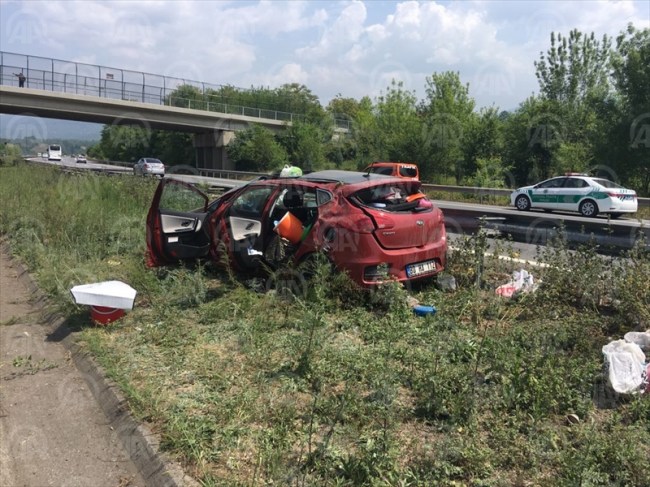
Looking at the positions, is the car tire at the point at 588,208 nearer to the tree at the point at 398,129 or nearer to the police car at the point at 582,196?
the police car at the point at 582,196

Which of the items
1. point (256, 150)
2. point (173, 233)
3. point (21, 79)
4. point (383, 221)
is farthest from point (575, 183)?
point (256, 150)

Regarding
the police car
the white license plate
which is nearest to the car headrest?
the white license plate

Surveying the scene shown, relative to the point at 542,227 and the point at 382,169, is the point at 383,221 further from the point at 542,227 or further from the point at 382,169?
the point at 382,169

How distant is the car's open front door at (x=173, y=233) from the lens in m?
7.38

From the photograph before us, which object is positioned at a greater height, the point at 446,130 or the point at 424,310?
the point at 446,130

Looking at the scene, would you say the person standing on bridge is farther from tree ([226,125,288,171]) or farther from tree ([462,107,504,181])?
tree ([462,107,504,181])

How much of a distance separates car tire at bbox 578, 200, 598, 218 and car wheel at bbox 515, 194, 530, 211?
7.93 ft

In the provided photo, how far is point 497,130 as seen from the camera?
35969 millimetres

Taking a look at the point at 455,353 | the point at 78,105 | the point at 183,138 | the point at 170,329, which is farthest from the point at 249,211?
the point at 183,138

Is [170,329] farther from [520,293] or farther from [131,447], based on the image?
[520,293]

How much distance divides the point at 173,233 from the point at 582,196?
57.0 ft

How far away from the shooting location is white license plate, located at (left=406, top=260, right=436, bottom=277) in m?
6.14
